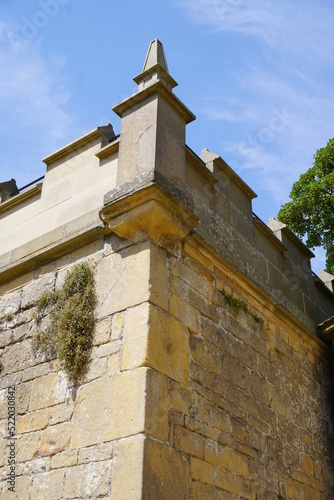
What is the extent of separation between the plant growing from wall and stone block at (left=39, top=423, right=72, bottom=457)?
1.16 feet

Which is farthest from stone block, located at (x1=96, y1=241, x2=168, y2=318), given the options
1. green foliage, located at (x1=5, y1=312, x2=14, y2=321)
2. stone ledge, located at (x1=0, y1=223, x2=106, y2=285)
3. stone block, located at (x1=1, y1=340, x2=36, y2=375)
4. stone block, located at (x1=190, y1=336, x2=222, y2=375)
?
green foliage, located at (x1=5, y1=312, x2=14, y2=321)

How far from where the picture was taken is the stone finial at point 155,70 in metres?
5.26

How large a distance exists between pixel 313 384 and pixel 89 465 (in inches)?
131

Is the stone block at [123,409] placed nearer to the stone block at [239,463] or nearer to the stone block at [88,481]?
the stone block at [88,481]

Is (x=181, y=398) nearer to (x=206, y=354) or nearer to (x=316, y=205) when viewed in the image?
(x=206, y=354)

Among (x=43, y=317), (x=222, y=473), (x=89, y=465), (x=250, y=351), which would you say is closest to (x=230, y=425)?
(x=222, y=473)

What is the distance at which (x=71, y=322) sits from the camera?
4.54m

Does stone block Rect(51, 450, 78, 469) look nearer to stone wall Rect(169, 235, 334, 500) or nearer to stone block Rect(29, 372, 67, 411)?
stone block Rect(29, 372, 67, 411)

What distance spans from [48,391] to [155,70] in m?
2.95

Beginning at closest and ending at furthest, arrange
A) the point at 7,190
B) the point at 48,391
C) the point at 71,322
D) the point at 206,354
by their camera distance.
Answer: the point at 48,391 → the point at 71,322 → the point at 206,354 → the point at 7,190

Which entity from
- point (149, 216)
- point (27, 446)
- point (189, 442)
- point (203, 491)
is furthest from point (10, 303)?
point (203, 491)

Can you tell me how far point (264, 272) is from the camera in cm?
618

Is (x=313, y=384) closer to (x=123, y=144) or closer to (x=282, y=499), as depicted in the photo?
(x=282, y=499)

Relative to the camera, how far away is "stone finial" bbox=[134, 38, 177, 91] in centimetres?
526
